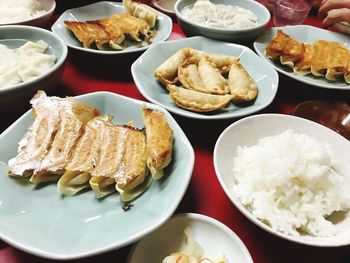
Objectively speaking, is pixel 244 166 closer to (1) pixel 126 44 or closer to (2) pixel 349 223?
(2) pixel 349 223

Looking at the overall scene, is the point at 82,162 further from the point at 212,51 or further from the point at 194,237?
the point at 212,51

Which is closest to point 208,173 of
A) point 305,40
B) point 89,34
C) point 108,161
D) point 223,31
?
point 108,161

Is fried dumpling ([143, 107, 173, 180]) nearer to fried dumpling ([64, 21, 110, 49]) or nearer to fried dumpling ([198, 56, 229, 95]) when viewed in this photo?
fried dumpling ([198, 56, 229, 95])

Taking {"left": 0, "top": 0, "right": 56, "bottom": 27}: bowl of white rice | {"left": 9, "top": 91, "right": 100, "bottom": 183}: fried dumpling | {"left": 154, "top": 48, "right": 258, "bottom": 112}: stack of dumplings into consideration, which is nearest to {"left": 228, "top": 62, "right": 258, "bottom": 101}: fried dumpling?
{"left": 154, "top": 48, "right": 258, "bottom": 112}: stack of dumplings

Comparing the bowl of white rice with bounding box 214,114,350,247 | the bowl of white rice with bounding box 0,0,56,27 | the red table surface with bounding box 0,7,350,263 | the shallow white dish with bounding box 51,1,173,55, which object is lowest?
the red table surface with bounding box 0,7,350,263

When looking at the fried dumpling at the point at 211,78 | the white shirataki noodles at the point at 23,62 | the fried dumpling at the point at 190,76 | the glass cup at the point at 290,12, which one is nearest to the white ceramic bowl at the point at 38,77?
the white shirataki noodles at the point at 23,62

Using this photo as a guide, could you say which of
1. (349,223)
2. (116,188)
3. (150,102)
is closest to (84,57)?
(150,102)

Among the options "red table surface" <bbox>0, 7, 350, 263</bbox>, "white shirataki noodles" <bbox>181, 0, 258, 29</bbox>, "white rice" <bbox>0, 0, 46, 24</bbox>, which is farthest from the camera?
"white shirataki noodles" <bbox>181, 0, 258, 29</bbox>
